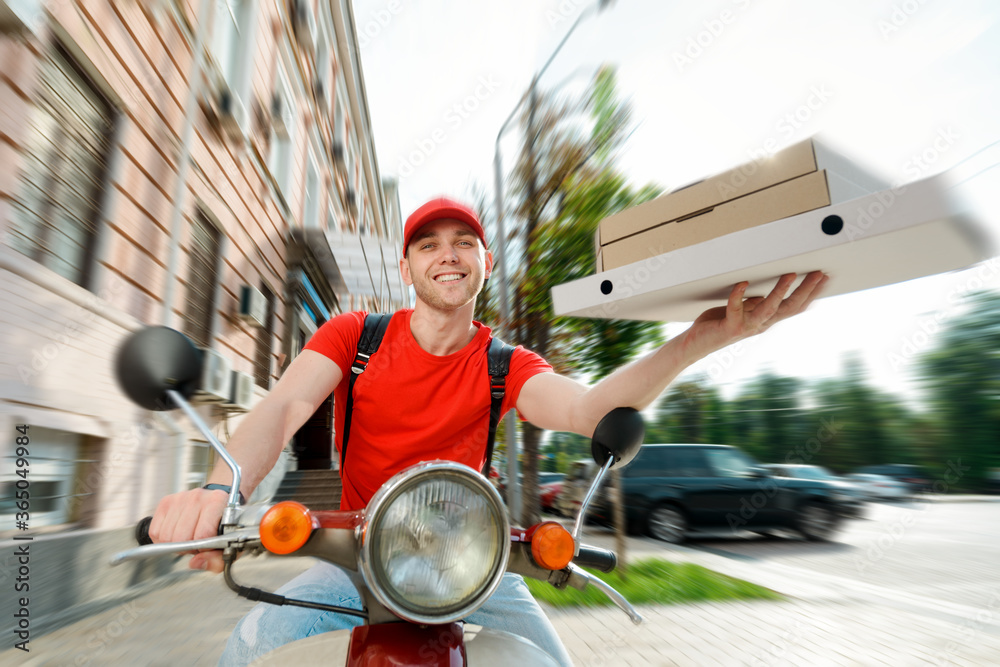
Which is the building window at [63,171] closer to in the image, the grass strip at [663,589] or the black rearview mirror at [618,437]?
the black rearview mirror at [618,437]

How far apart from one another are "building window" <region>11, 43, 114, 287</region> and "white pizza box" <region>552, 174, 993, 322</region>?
399cm

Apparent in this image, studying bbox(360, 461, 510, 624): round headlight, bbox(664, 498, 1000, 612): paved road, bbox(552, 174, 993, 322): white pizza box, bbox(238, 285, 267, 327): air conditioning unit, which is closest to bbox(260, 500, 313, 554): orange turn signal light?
bbox(360, 461, 510, 624): round headlight

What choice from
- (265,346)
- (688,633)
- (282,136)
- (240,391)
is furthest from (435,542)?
(282,136)

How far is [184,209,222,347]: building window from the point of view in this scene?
22.5ft

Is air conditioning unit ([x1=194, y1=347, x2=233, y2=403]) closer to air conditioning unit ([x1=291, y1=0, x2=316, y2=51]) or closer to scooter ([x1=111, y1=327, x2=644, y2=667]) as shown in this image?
scooter ([x1=111, y1=327, x2=644, y2=667])

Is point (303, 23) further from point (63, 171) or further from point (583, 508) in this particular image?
point (583, 508)

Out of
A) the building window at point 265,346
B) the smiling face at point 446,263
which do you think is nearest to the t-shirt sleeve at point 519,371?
the smiling face at point 446,263

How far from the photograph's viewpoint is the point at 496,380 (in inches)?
86.4

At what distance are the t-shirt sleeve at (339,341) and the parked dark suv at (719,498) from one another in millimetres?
10092

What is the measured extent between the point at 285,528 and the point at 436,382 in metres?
1.16

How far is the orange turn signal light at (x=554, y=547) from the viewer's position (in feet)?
3.80

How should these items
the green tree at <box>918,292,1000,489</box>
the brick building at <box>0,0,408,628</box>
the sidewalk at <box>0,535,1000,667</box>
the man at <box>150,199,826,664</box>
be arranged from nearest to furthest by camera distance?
the man at <box>150,199,826,664</box> < the brick building at <box>0,0,408,628</box> < the sidewalk at <box>0,535,1000,667</box> < the green tree at <box>918,292,1000,489</box>

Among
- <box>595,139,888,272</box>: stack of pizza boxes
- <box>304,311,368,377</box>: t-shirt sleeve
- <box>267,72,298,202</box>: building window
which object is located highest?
<box>267,72,298,202</box>: building window

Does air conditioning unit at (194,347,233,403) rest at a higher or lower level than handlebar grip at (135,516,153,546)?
higher
